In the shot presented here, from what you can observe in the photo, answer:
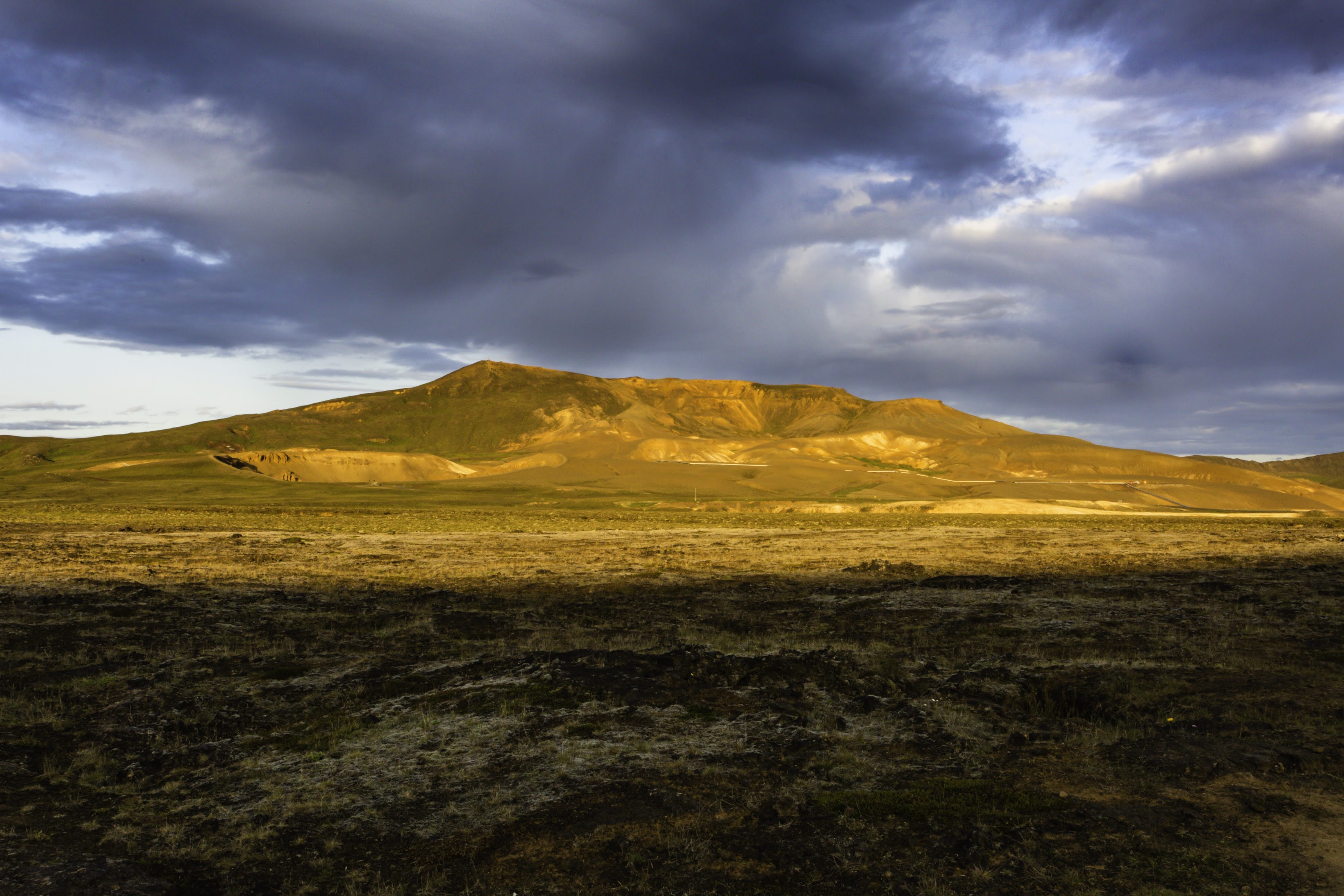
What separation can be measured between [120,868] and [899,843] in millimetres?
7765

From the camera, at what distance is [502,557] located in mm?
42875

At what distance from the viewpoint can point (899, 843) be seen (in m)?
8.17

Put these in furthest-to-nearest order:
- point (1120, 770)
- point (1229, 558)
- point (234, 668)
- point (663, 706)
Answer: point (1229, 558) < point (234, 668) < point (663, 706) < point (1120, 770)

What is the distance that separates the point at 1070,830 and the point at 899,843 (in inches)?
72.9

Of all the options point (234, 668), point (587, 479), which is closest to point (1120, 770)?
point (234, 668)

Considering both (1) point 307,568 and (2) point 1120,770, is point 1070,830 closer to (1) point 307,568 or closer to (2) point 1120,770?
(2) point 1120,770

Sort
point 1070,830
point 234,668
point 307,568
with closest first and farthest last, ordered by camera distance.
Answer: point 1070,830 < point 234,668 < point 307,568

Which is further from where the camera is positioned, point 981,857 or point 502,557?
point 502,557

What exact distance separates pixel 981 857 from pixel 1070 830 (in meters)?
1.25

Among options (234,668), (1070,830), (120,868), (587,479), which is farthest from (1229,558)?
(587,479)

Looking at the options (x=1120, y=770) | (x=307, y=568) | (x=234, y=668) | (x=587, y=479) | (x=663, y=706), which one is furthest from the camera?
(x=587, y=479)

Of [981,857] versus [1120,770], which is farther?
[1120,770]

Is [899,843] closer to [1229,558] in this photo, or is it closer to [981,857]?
[981,857]

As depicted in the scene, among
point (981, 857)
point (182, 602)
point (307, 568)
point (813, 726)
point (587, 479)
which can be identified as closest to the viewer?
point (981, 857)
